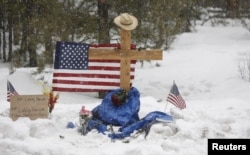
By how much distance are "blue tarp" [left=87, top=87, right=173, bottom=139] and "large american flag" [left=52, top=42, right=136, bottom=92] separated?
0.74 meters

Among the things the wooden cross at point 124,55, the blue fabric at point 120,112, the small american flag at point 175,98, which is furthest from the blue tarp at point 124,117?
the small american flag at point 175,98

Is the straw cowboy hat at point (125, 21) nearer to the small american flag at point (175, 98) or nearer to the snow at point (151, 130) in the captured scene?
the small american flag at point (175, 98)

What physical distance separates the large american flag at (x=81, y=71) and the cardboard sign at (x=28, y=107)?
3.91 ft

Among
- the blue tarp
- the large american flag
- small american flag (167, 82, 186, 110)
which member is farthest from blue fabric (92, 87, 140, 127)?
the large american flag

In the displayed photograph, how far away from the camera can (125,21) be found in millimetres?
7363

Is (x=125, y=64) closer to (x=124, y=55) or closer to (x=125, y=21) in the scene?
(x=124, y=55)

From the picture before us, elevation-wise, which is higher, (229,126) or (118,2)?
(118,2)

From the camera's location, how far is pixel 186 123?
6426 millimetres

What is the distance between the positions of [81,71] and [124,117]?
1450mm

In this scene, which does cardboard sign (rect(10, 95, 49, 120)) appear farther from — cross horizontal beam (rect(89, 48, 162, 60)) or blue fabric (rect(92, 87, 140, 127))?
cross horizontal beam (rect(89, 48, 162, 60))

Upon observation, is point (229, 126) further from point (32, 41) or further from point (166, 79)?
point (166, 79)

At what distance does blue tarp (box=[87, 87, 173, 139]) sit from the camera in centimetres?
641

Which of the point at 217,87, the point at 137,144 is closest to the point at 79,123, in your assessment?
the point at 137,144

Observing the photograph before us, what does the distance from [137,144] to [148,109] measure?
83.0 inches
